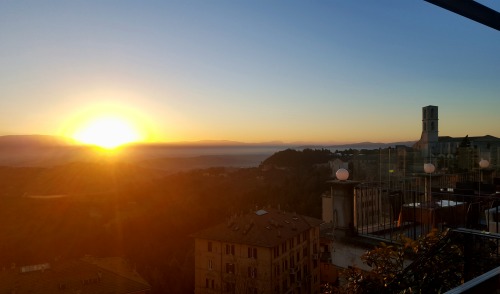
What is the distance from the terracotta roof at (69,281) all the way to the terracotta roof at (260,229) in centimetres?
396

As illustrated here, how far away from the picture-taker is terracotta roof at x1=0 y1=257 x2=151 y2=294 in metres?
16.4

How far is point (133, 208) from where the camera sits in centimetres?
3569

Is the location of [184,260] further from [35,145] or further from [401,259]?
[401,259]

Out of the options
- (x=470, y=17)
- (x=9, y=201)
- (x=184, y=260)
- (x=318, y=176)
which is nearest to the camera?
(x=470, y=17)

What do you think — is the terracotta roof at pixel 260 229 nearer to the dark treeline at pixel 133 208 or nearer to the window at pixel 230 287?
the window at pixel 230 287

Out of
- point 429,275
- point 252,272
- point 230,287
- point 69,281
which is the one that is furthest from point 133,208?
point 429,275

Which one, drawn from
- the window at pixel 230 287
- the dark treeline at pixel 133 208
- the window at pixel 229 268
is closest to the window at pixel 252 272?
the window at pixel 230 287

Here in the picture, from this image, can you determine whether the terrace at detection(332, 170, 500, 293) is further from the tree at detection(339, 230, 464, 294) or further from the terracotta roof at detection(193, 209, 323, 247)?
the terracotta roof at detection(193, 209, 323, 247)

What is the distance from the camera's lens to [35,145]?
23.3m

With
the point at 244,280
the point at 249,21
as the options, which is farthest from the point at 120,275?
the point at 249,21

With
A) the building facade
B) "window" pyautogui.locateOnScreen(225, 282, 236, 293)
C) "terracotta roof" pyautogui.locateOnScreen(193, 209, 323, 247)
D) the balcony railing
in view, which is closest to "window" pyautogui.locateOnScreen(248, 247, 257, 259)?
the building facade

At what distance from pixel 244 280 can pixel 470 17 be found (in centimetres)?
1633

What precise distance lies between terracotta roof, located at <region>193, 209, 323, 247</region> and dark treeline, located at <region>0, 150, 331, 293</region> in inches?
200

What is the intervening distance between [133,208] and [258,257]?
872 inches
